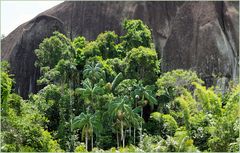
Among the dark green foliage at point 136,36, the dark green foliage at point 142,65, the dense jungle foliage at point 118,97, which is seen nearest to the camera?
the dense jungle foliage at point 118,97

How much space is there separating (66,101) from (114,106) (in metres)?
3.77

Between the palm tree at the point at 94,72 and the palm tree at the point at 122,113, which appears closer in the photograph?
the palm tree at the point at 122,113

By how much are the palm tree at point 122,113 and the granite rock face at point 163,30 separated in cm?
524

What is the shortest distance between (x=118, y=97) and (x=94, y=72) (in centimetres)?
282

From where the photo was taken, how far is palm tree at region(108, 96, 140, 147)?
24.8 meters

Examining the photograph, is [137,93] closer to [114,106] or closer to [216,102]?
[114,106]

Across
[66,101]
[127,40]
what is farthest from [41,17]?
[66,101]

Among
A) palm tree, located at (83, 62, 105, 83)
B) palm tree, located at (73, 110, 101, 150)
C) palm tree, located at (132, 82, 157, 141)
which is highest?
palm tree, located at (83, 62, 105, 83)

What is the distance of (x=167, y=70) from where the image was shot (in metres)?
29.8

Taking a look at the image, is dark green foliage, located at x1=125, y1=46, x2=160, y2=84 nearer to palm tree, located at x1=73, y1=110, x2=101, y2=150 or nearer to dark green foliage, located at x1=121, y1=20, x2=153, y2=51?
dark green foliage, located at x1=121, y1=20, x2=153, y2=51

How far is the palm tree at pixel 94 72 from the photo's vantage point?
1093 inches

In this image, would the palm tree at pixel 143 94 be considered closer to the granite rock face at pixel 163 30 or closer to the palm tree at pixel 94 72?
the palm tree at pixel 94 72

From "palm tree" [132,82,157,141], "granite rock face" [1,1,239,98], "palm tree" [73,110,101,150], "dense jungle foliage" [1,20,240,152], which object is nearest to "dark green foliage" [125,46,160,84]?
"dense jungle foliage" [1,20,240,152]

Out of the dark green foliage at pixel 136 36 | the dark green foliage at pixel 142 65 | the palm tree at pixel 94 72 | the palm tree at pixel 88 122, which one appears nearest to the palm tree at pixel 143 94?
the dark green foliage at pixel 142 65
